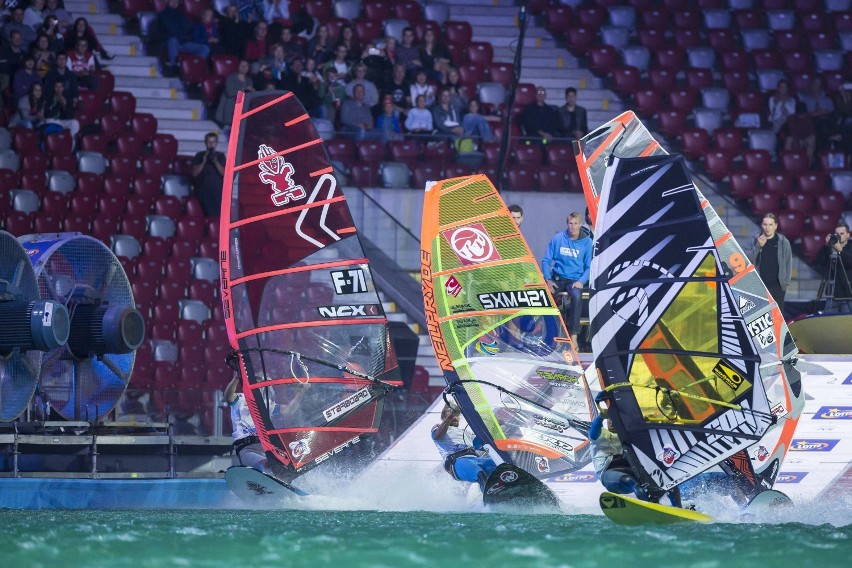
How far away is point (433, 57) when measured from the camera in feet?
60.6

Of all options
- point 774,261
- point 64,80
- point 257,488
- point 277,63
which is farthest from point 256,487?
point 277,63

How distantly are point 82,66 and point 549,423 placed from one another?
9.28m

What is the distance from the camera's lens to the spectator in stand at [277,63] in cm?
1702

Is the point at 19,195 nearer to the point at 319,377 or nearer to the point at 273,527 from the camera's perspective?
the point at 319,377

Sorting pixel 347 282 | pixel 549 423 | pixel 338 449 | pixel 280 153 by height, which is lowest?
pixel 338 449

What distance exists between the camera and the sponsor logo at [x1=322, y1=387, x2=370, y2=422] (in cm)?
1112

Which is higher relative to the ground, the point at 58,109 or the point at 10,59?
the point at 10,59

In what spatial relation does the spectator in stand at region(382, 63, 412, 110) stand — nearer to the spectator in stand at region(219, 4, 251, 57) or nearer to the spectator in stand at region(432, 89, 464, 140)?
the spectator in stand at region(432, 89, 464, 140)

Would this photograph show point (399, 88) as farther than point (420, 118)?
Yes

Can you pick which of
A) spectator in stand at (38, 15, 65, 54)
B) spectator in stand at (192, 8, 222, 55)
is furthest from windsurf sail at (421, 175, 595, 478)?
spectator in stand at (192, 8, 222, 55)

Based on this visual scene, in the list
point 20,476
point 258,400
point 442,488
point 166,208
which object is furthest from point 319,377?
point 166,208

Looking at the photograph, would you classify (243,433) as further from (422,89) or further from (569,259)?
(422,89)

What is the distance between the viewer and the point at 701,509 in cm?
880

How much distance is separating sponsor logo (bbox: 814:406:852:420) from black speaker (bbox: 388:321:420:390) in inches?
152
